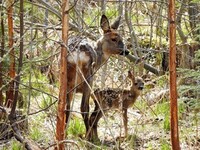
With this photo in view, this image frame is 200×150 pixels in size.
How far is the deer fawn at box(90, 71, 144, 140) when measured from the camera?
7.04m

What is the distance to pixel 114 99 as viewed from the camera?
740 centimetres

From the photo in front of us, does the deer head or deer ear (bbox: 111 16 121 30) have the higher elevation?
deer ear (bbox: 111 16 121 30)

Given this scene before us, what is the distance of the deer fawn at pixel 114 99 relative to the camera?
277 inches

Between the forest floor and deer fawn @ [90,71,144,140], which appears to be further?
deer fawn @ [90,71,144,140]

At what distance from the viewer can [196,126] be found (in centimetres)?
668

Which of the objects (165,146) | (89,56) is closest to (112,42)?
(89,56)

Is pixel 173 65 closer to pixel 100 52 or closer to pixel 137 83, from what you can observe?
pixel 100 52

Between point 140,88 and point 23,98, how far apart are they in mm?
1810

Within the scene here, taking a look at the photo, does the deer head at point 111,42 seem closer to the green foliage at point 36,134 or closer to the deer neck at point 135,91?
the deer neck at point 135,91

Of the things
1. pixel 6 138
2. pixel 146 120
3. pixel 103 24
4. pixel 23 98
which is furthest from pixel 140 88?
pixel 6 138

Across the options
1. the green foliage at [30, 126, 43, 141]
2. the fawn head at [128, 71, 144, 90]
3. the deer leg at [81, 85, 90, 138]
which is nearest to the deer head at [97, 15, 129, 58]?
the fawn head at [128, 71, 144, 90]

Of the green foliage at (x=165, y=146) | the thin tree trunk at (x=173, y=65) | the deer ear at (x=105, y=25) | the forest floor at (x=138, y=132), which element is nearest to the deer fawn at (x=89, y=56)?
the deer ear at (x=105, y=25)

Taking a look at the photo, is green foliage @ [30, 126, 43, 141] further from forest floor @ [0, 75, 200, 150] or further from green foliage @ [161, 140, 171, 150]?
green foliage @ [161, 140, 171, 150]

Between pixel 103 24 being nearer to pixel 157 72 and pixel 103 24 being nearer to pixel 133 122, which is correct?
pixel 133 122
